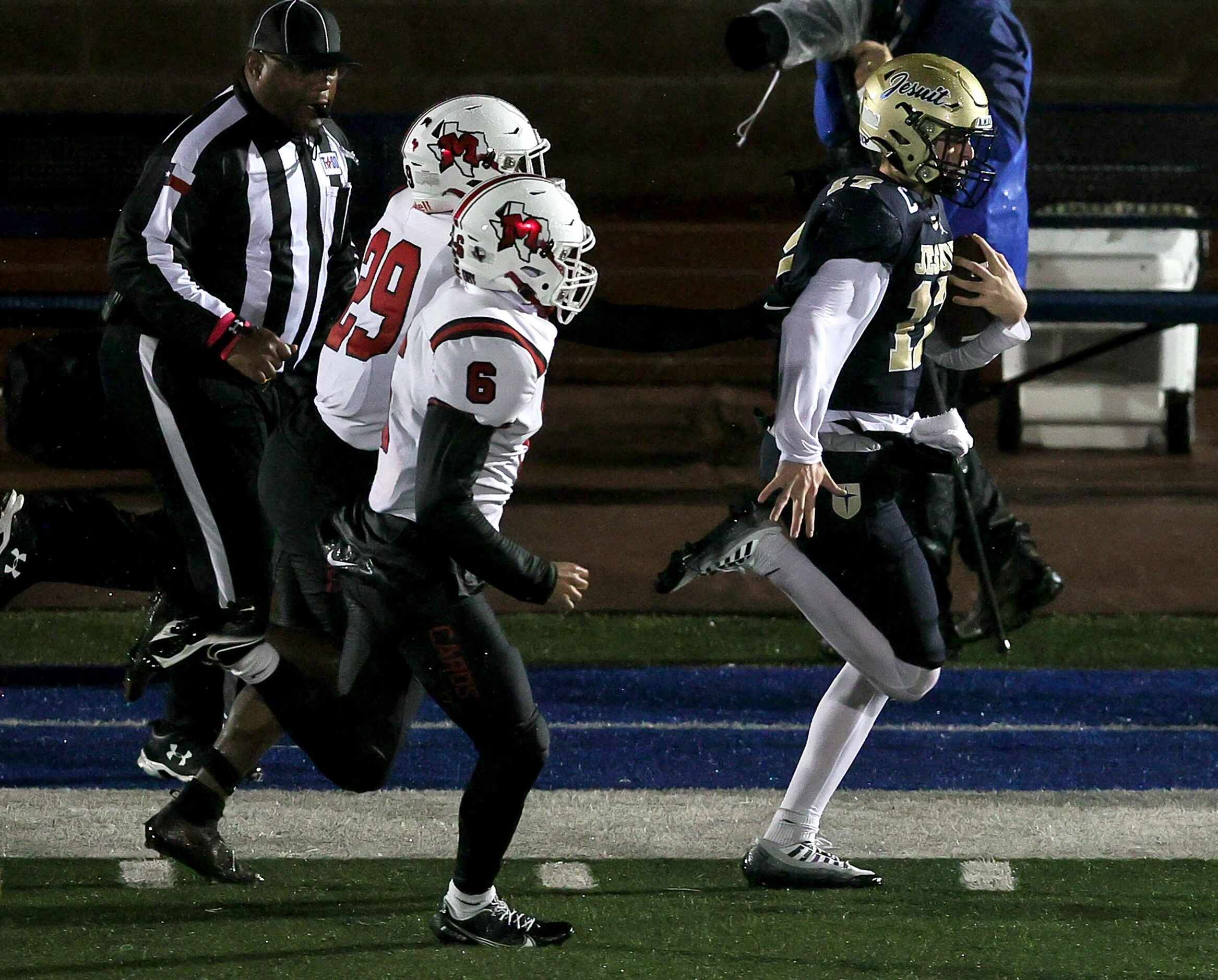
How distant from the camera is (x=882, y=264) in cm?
403

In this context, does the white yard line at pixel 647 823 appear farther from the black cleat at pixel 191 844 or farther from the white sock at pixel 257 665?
the white sock at pixel 257 665

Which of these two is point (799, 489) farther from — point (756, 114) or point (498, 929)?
point (756, 114)

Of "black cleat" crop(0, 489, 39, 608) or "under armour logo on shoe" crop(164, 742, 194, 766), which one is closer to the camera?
"under armour logo on shoe" crop(164, 742, 194, 766)

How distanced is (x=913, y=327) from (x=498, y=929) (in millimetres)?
1475

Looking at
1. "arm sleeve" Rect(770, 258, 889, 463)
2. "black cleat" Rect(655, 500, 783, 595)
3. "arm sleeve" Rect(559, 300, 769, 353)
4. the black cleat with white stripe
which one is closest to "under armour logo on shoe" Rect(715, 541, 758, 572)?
"black cleat" Rect(655, 500, 783, 595)

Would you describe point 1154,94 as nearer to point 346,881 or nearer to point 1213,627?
point 1213,627

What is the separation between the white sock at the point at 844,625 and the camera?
4125 millimetres

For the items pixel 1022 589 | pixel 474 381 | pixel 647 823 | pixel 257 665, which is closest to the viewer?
pixel 474 381

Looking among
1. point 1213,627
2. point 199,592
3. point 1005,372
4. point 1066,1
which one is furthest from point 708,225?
point 199,592

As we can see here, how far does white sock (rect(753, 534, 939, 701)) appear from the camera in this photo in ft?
→ 13.5

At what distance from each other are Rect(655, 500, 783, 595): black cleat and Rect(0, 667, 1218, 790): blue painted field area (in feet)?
2.78

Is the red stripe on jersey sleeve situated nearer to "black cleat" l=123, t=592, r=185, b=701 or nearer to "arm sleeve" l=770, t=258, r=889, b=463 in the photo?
"arm sleeve" l=770, t=258, r=889, b=463

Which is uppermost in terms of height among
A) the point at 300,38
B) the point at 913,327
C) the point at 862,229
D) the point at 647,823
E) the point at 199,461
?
the point at 300,38

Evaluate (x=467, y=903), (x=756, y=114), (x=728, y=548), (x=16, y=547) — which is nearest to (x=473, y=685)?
(x=467, y=903)
